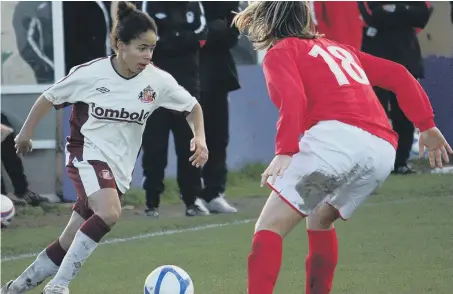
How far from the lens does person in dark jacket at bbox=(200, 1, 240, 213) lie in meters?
8.98

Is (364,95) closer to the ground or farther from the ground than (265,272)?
farther from the ground

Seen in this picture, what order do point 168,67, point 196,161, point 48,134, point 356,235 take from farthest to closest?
point 48,134 < point 168,67 < point 356,235 < point 196,161

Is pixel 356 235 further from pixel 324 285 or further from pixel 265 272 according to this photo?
pixel 265 272

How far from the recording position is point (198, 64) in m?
8.83

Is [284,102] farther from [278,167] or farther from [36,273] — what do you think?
[36,273]

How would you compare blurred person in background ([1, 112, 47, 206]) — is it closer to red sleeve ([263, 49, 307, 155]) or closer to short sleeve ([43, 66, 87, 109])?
short sleeve ([43, 66, 87, 109])

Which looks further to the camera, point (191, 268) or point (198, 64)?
point (198, 64)

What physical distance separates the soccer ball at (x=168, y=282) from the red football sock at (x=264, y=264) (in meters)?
0.71

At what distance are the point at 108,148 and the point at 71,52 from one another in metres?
4.93

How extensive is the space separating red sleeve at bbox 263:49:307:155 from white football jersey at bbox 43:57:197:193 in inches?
51.4

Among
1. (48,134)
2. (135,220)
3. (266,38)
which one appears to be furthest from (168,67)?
(266,38)

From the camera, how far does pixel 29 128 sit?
5590 millimetres

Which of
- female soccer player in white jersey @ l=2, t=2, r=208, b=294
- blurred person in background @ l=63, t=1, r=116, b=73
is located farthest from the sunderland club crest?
blurred person in background @ l=63, t=1, r=116, b=73

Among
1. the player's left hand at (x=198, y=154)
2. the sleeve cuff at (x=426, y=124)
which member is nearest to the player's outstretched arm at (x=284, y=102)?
the sleeve cuff at (x=426, y=124)
